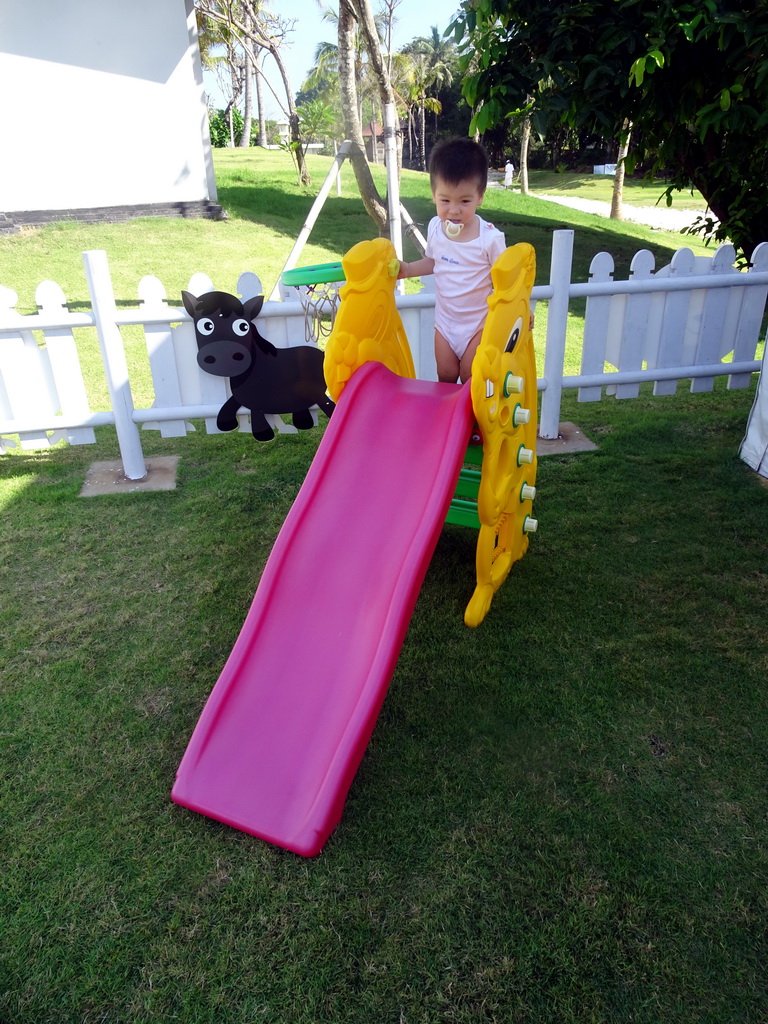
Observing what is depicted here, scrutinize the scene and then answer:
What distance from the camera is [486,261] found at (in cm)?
344

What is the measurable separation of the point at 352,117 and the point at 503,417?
682 centimetres

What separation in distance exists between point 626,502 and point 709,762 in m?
2.07

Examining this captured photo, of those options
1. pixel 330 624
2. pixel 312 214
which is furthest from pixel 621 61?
pixel 330 624

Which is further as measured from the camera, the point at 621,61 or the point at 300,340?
the point at 621,61

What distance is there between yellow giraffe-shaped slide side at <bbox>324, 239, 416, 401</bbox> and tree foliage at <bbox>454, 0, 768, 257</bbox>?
9.11ft

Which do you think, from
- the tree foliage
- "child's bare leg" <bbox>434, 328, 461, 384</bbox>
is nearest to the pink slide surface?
"child's bare leg" <bbox>434, 328, 461, 384</bbox>

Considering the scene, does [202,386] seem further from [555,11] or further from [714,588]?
[555,11]

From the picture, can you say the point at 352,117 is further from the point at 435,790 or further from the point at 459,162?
the point at 435,790

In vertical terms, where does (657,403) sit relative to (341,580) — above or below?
below

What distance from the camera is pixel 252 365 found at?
4.61 m

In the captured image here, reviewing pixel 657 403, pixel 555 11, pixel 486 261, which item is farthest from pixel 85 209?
pixel 486 261

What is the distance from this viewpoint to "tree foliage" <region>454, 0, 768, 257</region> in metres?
4.94

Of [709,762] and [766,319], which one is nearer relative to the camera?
[709,762]

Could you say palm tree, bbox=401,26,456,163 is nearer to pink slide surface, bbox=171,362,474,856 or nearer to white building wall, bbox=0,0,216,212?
white building wall, bbox=0,0,216,212
